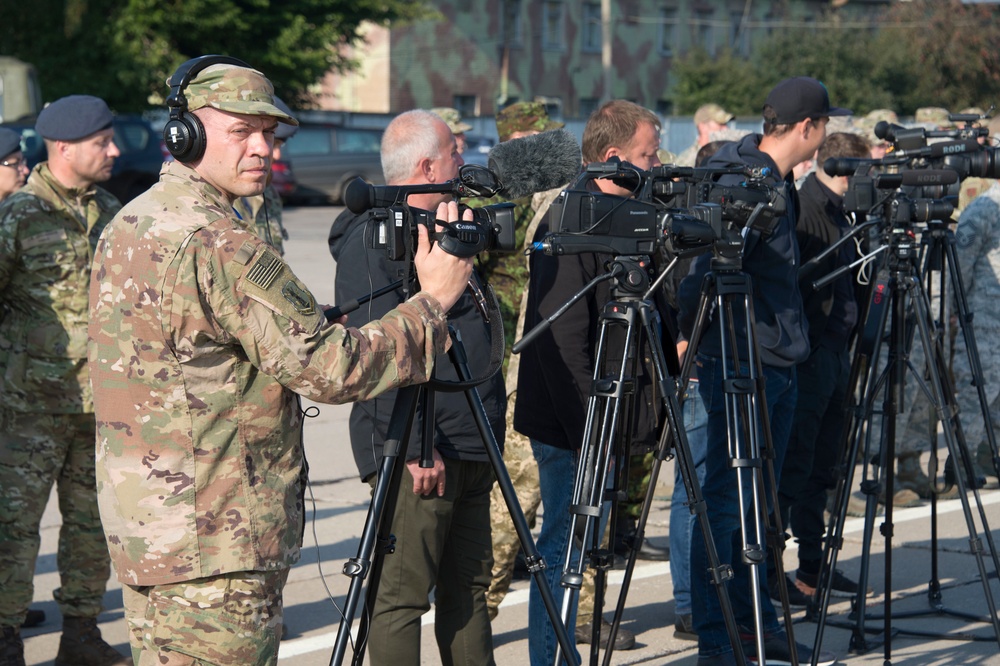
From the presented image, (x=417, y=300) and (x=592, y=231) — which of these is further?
(x=592, y=231)

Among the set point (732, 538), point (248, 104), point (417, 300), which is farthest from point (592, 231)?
point (732, 538)

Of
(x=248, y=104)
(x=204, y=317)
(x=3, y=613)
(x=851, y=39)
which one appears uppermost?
(x=851, y=39)

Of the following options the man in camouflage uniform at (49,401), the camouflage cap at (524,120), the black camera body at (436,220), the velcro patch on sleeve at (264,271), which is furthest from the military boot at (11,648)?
the camouflage cap at (524,120)

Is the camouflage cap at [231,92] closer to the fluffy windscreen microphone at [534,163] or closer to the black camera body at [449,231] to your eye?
the black camera body at [449,231]

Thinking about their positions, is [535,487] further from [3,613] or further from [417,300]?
[417,300]

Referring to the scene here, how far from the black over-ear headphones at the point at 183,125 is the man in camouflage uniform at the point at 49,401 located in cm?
223

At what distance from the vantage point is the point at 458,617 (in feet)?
12.8

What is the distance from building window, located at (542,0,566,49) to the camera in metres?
43.1

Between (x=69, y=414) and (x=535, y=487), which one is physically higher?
(x=69, y=414)

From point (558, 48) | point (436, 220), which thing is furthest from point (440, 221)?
point (558, 48)

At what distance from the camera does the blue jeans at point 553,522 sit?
421 cm

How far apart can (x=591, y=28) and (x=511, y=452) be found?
41.0 m

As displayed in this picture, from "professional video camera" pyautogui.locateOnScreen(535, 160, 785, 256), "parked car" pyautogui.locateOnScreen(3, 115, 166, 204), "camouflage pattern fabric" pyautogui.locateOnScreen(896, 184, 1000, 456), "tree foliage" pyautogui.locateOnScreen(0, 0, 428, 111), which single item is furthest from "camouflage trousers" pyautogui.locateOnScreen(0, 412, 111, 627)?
"tree foliage" pyautogui.locateOnScreen(0, 0, 428, 111)

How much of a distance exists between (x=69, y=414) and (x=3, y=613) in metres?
0.77
